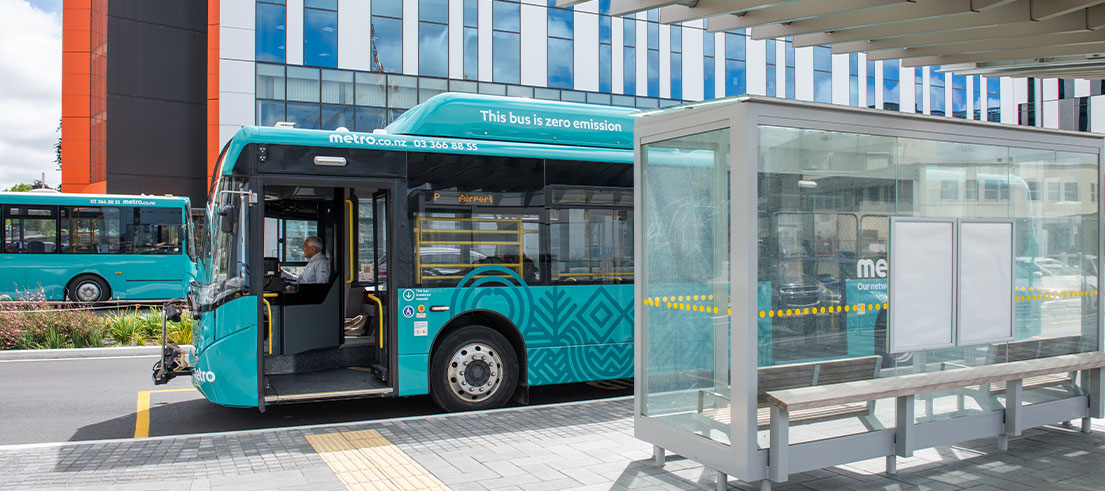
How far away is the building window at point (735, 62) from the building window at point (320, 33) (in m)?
17.3

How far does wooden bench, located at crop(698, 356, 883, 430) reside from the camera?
532 cm

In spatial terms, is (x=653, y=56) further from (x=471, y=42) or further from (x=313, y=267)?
(x=313, y=267)

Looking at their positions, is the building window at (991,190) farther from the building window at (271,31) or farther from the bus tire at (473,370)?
the building window at (271,31)

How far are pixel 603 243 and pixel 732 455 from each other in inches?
162

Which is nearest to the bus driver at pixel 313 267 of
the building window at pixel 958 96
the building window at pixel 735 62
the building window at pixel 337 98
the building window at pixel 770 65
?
the building window at pixel 337 98

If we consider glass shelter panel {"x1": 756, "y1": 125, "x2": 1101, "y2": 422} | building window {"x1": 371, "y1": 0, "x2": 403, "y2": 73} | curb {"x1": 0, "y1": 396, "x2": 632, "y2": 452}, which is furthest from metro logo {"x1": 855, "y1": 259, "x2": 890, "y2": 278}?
building window {"x1": 371, "y1": 0, "x2": 403, "y2": 73}

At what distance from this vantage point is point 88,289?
66.8 feet

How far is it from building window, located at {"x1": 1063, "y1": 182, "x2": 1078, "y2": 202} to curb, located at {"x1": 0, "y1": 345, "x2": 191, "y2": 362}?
12.5 m

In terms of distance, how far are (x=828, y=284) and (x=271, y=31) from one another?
27.4m

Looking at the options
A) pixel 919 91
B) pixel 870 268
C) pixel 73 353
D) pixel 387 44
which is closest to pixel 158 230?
pixel 73 353

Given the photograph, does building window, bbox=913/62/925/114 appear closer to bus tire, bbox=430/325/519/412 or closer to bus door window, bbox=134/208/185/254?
bus door window, bbox=134/208/185/254

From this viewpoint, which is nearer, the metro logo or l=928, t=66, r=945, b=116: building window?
the metro logo

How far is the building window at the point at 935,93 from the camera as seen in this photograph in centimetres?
4169

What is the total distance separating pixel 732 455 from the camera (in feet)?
16.9
